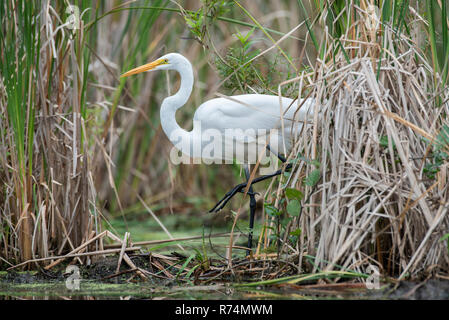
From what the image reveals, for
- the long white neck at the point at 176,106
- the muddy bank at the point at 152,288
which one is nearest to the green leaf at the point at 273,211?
the muddy bank at the point at 152,288

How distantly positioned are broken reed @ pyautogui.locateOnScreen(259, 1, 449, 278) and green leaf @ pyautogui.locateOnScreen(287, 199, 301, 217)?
0.15ft

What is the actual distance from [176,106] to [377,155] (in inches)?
71.0

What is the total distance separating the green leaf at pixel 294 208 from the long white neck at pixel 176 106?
1.50 meters

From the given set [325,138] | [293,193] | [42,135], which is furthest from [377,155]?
[42,135]

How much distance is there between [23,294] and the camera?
9.86 ft

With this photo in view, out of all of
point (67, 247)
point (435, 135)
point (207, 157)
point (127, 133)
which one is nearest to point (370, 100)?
point (435, 135)

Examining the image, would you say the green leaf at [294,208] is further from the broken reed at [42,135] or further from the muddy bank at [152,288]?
the broken reed at [42,135]

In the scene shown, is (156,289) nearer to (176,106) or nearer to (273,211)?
(273,211)

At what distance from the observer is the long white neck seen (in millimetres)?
4289

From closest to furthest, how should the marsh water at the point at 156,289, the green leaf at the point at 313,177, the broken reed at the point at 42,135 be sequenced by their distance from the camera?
1. the marsh water at the point at 156,289
2. the green leaf at the point at 313,177
3. the broken reed at the point at 42,135

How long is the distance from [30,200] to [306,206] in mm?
1636

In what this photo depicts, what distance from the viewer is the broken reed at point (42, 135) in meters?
3.45

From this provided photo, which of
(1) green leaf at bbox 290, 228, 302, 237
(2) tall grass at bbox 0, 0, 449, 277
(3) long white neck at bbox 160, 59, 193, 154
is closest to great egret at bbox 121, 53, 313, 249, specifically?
(3) long white neck at bbox 160, 59, 193, 154

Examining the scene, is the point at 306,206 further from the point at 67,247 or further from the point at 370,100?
the point at 67,247
